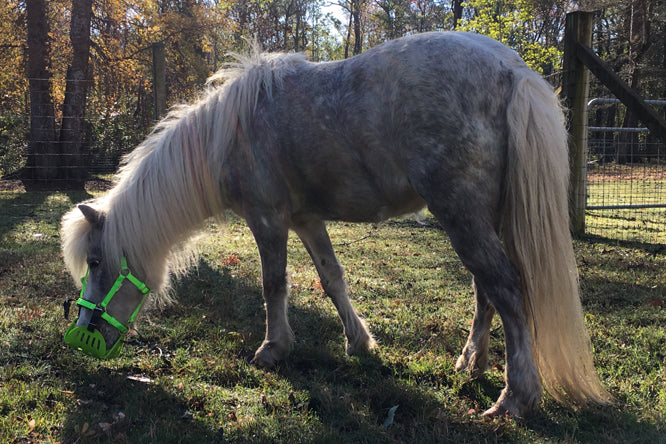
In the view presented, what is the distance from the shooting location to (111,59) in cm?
1454

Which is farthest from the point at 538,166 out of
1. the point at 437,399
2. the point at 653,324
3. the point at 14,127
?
the point at 14,127

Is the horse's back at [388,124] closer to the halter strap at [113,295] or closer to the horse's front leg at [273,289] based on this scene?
the horse's front leg at [273,289]

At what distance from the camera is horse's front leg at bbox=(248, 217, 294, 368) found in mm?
3104

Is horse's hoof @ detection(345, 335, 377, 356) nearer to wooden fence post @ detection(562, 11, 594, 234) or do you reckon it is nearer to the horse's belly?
the horse's belly

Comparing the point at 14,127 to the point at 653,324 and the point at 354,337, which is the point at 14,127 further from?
the point at 653,324

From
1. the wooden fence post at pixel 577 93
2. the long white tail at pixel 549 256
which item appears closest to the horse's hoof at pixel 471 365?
the long white tail at pixel 549 256

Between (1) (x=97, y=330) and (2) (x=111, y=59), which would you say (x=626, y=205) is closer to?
(1) (x=97, y=330)

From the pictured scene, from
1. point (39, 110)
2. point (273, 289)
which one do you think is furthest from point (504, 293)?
point (39, 110)

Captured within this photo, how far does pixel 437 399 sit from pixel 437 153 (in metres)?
1.32

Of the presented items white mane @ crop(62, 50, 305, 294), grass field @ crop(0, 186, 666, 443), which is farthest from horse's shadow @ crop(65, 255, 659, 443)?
white mane @ crop(62, 50, 305, 294)

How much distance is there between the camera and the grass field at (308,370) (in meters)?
2.28

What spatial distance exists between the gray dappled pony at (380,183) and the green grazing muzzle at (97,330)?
5cm

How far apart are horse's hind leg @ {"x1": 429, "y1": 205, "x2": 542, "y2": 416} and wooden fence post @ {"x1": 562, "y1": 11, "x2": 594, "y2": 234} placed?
4530 millimetres

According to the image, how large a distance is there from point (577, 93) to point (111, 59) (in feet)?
43.8
